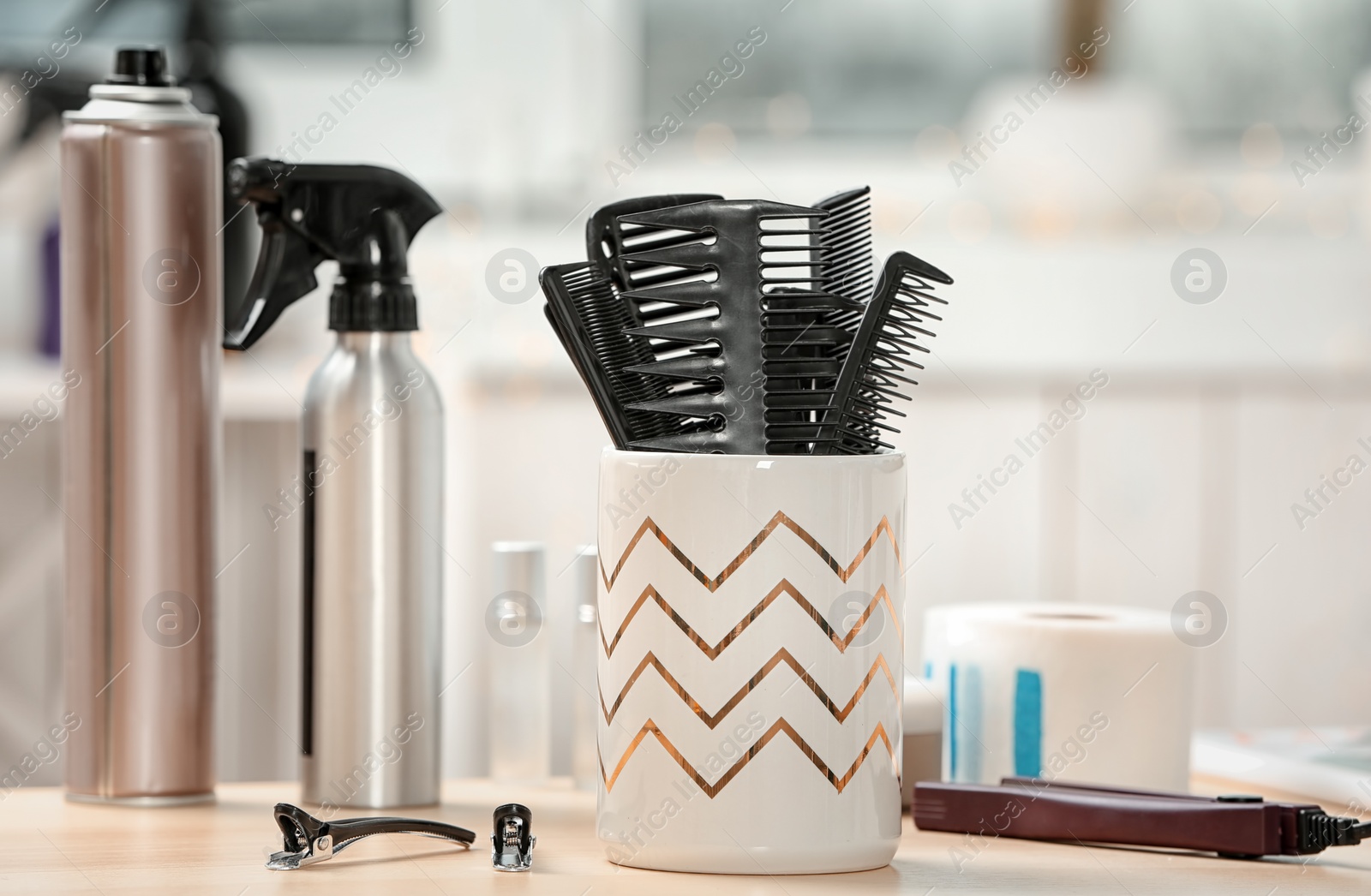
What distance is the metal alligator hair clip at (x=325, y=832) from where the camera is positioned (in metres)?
0.49

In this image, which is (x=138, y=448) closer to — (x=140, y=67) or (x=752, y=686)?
(x=140, y=67)

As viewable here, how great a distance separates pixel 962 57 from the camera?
1.86 m

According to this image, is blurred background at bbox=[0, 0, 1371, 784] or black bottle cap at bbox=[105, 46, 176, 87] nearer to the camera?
black bottle cap at bbox=[105, 46, 176, 87]

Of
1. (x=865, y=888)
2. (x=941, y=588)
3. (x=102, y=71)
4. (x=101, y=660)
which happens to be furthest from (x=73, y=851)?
(x=102, y=71)

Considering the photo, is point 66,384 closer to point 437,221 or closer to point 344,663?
point 344,663

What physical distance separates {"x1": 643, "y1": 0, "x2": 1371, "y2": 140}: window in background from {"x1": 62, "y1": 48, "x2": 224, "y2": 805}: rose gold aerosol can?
4.06ft

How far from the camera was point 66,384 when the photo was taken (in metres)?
0.60

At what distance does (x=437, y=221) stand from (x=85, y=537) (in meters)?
1.05

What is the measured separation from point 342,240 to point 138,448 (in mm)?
122

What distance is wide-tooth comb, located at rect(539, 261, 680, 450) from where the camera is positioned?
499mm

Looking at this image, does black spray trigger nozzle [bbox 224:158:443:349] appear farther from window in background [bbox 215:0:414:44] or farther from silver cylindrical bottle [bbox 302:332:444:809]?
window in background [bbox 215:0:414:44]

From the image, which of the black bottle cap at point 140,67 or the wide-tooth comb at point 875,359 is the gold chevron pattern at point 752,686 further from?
the black bottle cap at point 140,67

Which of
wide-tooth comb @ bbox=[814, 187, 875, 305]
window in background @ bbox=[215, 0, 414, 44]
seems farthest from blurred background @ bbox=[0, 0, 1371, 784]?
wide-tooth comb @ bbox=[814, 187, 875, 305]

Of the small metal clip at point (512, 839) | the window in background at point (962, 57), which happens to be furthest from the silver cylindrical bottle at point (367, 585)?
the window in background at point (962, 57)
